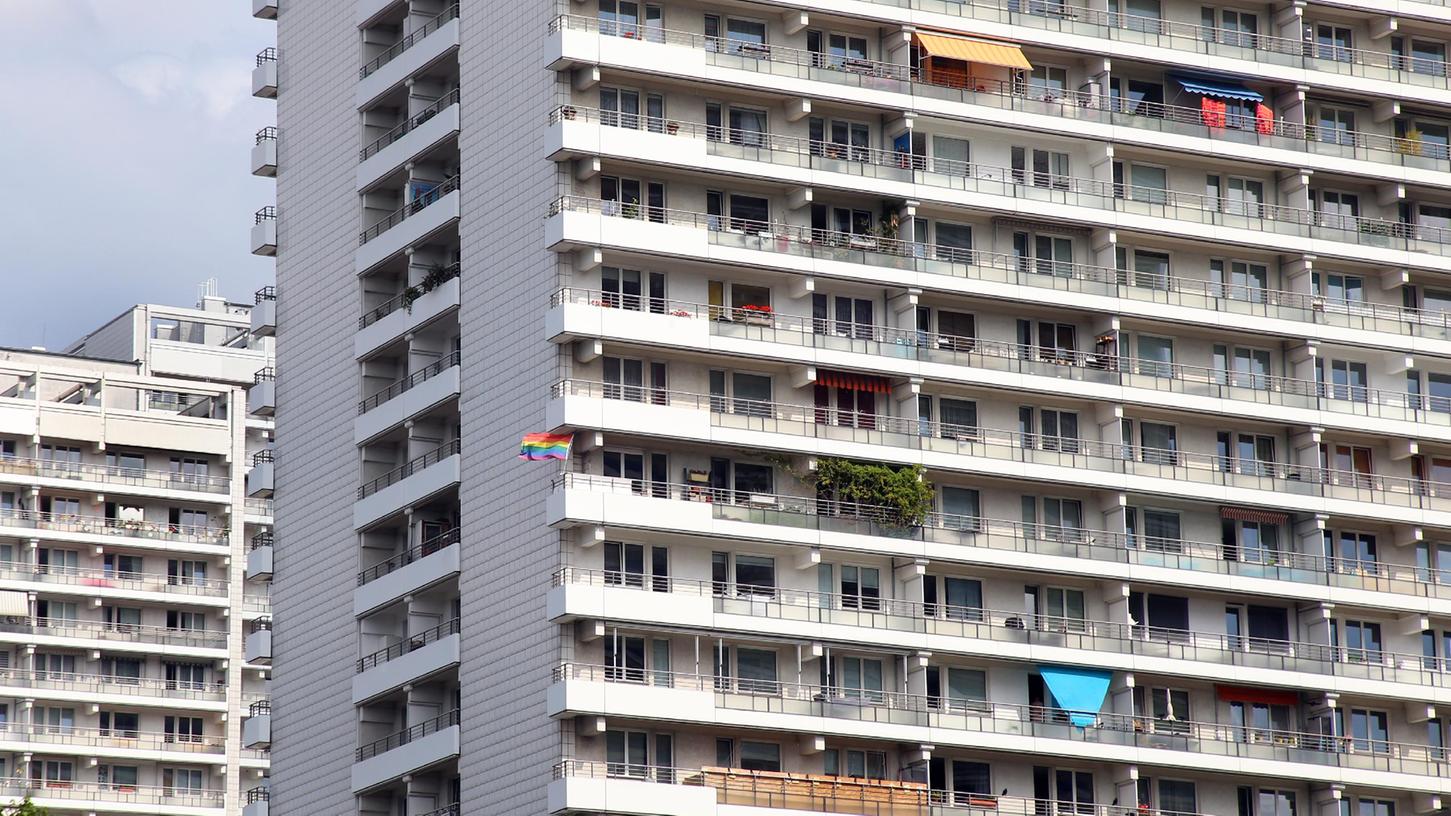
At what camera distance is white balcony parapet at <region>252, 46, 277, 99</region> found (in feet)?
315

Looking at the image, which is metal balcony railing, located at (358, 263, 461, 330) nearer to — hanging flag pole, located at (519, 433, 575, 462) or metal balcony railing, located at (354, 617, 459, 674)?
hanging flag pole, located at (519, 433, 575, 462)

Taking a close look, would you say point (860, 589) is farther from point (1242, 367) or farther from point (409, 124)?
point (409, 124)

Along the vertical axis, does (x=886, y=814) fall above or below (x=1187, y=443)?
below

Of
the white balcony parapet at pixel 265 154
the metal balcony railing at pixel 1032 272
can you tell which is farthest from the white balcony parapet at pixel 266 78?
the metal balcony railing at pixel 1032 272

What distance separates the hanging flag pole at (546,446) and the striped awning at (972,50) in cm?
1733

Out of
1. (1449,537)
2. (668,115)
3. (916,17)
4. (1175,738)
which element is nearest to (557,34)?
(668,115)

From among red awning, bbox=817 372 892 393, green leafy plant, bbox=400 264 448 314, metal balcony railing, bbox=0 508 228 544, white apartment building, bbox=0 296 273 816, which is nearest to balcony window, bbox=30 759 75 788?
white apartment building, bbox=0 296 273 816

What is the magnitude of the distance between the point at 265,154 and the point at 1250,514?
36.0m

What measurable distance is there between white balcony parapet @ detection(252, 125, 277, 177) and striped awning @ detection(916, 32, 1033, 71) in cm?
2420

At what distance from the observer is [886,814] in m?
77.1

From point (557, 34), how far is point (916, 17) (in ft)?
39.5

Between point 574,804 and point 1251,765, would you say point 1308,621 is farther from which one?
point 574,804

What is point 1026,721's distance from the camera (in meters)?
80.7

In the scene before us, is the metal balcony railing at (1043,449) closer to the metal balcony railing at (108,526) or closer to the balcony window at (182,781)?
the metal balcony railing at (108,526)
